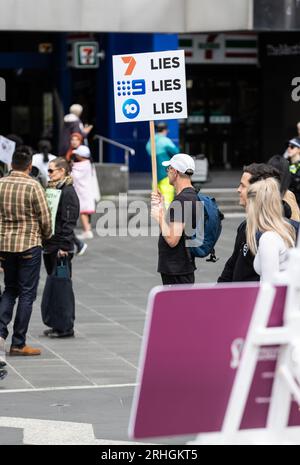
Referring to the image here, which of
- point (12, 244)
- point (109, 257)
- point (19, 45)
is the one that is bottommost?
point (109, 257)

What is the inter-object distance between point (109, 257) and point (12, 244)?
6930 mm

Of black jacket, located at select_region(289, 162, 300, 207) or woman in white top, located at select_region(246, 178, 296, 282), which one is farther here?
black jacket, located at select_region(289, 162, 300, 207)

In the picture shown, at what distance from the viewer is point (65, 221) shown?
40.1 feet

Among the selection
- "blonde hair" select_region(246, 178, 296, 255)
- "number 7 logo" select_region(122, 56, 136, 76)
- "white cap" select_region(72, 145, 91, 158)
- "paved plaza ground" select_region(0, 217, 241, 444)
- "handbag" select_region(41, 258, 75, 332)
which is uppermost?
"number 7 logo" select_region(122, 56, 136, 76)

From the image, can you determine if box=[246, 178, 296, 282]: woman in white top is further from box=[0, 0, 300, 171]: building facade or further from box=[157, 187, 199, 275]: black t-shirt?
box=[0, 0, 300, 171]: building facade

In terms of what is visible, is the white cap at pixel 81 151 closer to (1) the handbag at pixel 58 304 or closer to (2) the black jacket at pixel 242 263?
(1) the handbag at pixel 58 304

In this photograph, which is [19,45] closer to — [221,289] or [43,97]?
[43,97]

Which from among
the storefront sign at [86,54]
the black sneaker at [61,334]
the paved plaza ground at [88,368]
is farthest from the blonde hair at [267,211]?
the storefront sign at [86,54]

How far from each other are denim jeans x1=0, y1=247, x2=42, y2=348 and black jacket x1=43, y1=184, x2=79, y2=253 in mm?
1095

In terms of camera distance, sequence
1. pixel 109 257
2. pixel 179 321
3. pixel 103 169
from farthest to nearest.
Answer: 1. pixel 103 169
2. pixel 109 257
3. pixel 179 321

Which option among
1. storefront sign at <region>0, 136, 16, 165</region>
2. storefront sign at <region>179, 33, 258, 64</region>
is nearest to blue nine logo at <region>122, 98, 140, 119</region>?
storefront sign at <region>0, 136, 16, 165</region>

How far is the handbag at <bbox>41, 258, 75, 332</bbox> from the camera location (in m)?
12.2

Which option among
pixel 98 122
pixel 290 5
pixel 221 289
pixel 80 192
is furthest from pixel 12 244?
pixel 98 122

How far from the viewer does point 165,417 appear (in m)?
5.31
